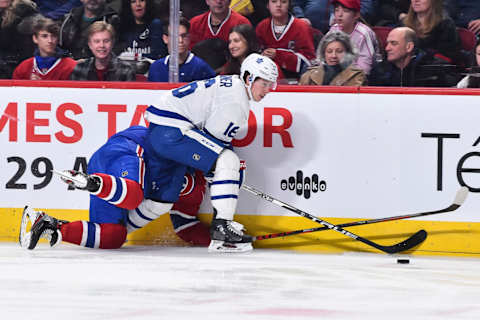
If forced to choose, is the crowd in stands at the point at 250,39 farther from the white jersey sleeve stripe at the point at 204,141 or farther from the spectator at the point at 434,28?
the white jersey sleeve stripe at the point at 204,141

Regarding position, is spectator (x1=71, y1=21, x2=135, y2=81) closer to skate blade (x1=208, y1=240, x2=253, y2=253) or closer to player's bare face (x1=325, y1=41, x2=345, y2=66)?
player's bare face (x1=325, y1=41, x2=345, y2=66)

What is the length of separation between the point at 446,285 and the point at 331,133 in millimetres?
1343

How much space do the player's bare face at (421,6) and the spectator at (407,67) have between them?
13 cm

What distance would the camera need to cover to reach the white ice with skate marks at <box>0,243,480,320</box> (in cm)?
229

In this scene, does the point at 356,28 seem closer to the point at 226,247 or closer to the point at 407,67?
the point at 407,67

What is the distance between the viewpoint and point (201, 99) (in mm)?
3811

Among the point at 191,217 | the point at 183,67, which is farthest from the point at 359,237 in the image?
the point at 183,67

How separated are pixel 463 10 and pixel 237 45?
139cm

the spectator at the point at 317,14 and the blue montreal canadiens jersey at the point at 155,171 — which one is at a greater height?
the spectator at the point at 317,14

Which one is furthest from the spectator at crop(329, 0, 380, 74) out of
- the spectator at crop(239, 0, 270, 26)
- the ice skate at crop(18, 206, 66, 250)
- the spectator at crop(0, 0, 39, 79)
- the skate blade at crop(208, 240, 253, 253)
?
the ice skate at crop(18, 206, 66, 250)

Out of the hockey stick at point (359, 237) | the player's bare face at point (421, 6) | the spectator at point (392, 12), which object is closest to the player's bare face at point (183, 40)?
the hockey stick at point (359, 237)

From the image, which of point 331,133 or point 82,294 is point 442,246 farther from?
point 82,294

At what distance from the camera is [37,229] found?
3641mm

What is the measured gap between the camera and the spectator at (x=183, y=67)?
4297mm
